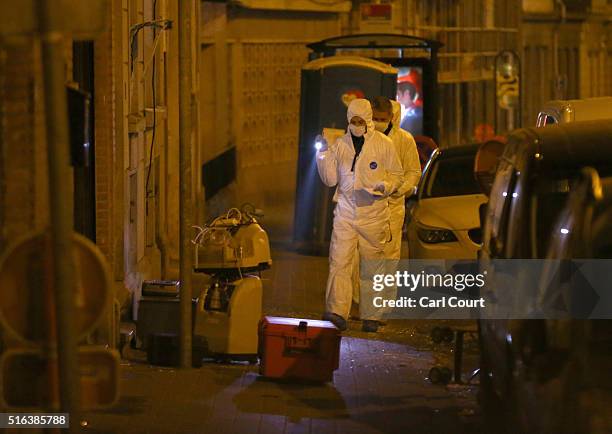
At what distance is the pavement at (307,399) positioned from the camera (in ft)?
28.3

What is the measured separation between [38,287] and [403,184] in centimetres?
664

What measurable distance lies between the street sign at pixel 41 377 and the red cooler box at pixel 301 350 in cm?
403

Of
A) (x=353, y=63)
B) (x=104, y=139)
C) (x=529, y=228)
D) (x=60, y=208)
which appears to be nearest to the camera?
(x=60, y=208)

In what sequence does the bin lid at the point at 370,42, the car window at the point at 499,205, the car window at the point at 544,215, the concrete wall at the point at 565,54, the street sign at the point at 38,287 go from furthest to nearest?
the concrete wall at the point at 565,54 → the bin lid at the point at 370,42 → the car window at the point at 499,205 → the car window at the point at 544,215 → the street sign at the point at 38,287

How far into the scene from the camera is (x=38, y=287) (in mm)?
5598

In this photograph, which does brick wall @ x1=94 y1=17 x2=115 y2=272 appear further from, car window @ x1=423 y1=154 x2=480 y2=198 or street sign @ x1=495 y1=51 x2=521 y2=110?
street sign @ x1=495 y1=51 x2=521 y2=110

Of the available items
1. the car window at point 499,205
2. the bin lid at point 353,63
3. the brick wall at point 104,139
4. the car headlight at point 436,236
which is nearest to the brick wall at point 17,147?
the car window at point 499,205

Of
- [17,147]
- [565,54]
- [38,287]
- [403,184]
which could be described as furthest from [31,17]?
[565,54]

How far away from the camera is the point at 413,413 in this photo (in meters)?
9.08

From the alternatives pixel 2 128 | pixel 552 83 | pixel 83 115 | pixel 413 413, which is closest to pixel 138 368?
pixel 413 413

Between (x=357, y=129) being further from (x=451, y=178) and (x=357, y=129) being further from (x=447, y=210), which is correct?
(x=451, y=178)

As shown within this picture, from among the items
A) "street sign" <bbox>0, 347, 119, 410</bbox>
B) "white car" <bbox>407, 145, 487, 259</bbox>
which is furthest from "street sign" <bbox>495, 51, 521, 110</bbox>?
"street sign" <bbox>0, 347, 119, 410</bbox>

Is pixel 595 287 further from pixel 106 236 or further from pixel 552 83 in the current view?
pixel 552 83

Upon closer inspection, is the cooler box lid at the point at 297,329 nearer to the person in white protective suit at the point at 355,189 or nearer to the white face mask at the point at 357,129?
the person in white protective suit at the point at 355,189
